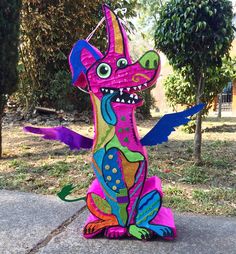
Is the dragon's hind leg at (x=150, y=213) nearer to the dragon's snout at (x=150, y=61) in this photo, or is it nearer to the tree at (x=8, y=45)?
the dragon's snout at (x=150, y=61)

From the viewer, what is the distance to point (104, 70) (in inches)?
123

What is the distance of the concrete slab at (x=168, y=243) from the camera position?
300 cm

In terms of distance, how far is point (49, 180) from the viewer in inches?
206

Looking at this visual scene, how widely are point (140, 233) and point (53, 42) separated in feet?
30.9

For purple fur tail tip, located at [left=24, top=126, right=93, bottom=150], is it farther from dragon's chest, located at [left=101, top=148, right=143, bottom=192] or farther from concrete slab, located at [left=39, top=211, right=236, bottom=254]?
concrete slab, located at [left=39, top=211, right=236, bottom=254]

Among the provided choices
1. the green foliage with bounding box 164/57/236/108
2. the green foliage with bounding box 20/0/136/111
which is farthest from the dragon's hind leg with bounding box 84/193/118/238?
the green foliage with bounding box 20/0/136/111

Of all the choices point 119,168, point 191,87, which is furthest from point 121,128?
point 191,87

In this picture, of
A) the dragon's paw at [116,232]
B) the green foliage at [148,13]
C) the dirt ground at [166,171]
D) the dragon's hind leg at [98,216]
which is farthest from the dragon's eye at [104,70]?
the green foliage at [148,13]

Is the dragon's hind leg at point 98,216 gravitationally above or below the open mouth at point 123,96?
below

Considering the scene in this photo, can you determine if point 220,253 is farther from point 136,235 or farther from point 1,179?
point 1,179

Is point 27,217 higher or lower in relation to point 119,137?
lower

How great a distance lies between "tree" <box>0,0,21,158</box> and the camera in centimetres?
625

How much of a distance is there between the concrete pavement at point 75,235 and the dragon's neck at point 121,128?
31.9 inches

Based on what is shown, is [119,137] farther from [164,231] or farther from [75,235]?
[75,235]
